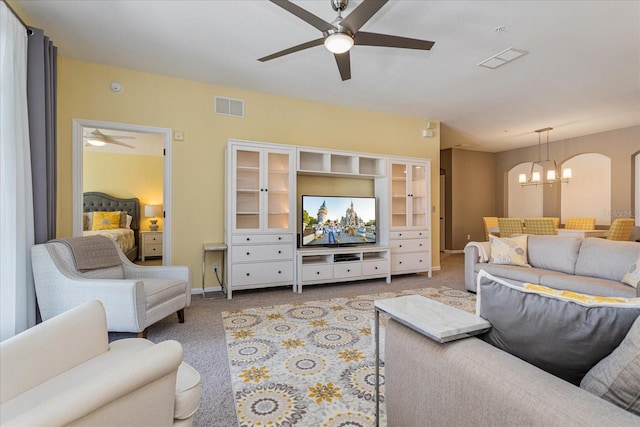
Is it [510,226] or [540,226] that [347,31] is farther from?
[540,226]

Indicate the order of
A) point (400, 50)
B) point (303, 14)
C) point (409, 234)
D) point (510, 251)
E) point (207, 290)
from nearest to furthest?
point (303, 14)
point (400, 50)
point (510, 251)
point (207, 290)
point (409, 234)

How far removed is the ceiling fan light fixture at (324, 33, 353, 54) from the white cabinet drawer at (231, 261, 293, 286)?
2.58m

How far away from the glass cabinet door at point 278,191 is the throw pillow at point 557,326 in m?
3.17

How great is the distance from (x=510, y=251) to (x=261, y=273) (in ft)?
10.1

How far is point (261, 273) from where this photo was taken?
3.82 meters

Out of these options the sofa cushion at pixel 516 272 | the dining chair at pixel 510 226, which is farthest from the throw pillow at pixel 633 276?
the dining chair at pixel 510 226

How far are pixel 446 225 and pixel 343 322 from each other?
5.91 metres

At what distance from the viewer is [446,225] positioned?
25.8ft

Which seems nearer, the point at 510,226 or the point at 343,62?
the point at 343,62

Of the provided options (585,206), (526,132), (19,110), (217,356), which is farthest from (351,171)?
(585,206)

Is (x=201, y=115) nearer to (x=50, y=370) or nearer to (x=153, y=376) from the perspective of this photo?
(x=50, y=370)

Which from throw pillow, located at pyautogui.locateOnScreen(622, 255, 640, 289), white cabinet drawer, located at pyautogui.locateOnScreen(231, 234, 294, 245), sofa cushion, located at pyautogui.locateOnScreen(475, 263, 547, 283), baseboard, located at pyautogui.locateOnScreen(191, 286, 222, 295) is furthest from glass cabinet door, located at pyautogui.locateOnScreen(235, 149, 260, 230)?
throw pillow, located at pyautogui.locateOnScreen(622, 255, 640, 289)

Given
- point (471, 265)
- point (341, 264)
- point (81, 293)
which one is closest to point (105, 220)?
point (81, 293)

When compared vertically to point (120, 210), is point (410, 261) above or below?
below
